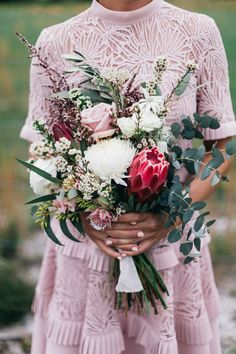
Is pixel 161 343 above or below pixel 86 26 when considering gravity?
below

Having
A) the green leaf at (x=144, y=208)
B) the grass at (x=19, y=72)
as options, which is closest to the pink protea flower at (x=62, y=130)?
the green leaf at (x=144, y=208)

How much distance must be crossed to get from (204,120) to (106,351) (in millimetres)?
659

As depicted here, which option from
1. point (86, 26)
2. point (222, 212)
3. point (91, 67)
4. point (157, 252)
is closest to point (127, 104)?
point (91, 67)

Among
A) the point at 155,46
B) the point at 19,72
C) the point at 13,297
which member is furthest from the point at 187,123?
the point at 19,72

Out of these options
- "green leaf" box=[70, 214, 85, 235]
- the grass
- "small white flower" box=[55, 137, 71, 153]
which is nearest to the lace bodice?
"small white flower" box=[55, 137, 71, 153]

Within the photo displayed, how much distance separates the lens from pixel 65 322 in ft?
6.55

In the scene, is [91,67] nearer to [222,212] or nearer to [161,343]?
[161,343]

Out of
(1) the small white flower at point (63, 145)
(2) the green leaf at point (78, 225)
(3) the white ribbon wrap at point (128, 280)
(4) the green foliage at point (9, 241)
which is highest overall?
(1) the small white flower at point (63, 145)

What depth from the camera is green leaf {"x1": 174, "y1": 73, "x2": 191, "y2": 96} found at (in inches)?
69.2

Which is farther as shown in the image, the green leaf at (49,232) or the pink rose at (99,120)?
the green leaf at (49,232)

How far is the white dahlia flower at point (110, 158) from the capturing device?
65.3 inches

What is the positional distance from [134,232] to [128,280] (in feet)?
0.39

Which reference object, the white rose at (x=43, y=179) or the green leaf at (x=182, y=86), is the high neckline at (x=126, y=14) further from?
the white rose at (x=43, y=179)

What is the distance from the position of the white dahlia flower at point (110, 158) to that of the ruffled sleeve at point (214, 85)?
31cm
